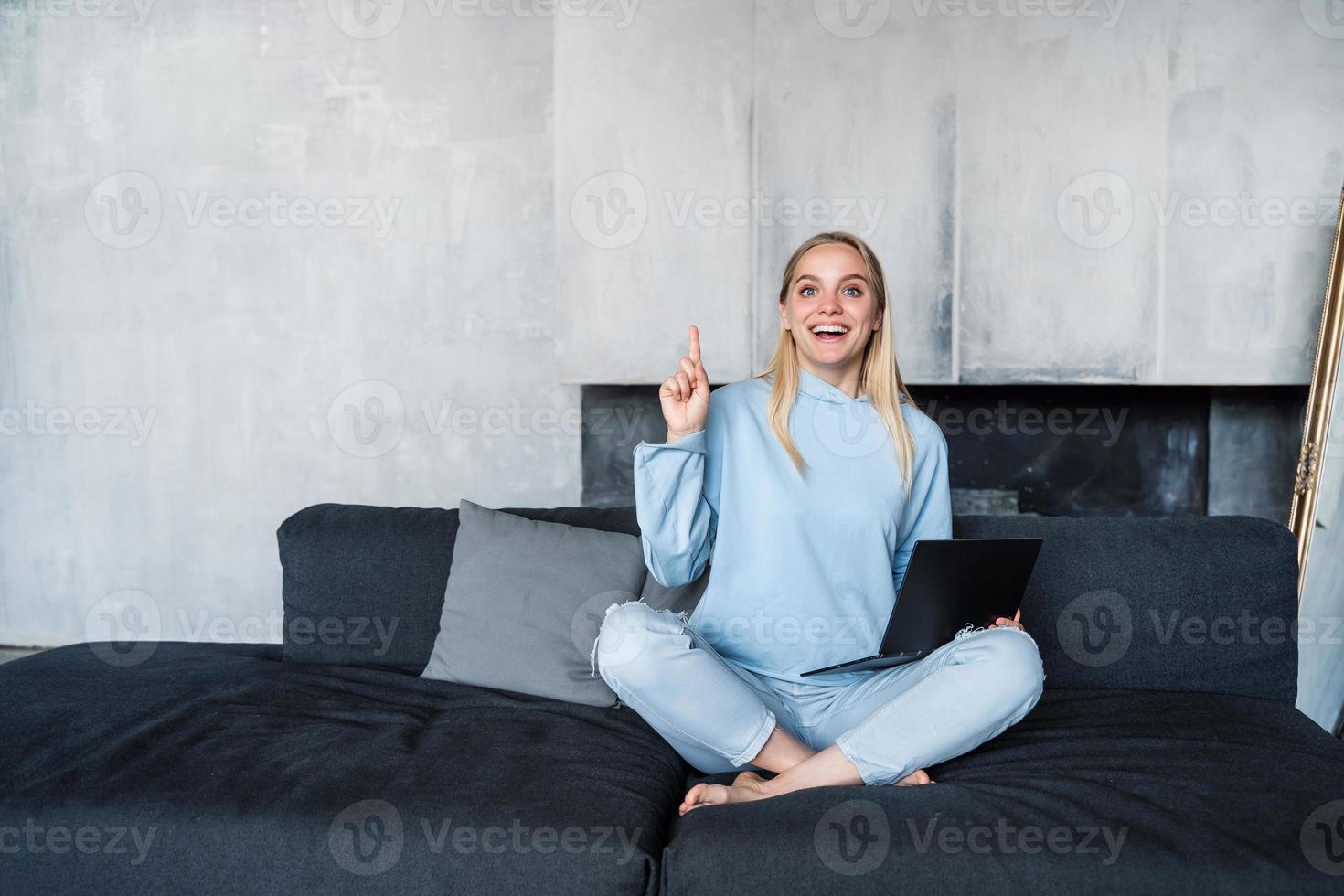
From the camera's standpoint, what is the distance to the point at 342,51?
3895 millimetres

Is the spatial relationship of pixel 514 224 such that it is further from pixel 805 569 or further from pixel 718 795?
pixel 718 795

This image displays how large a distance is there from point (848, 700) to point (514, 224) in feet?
8.25

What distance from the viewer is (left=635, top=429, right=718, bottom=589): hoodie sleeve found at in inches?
75.8

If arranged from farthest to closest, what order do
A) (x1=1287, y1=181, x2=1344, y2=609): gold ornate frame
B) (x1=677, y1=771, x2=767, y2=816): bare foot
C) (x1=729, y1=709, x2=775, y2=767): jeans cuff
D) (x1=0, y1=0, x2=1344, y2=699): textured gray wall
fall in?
(x1=0, y1=0, x2=1344, y2=699): textured gray wall, (x1=1287, y1=181, x2=1344, y2=609): gold ornate frame, (x1=729, y1=709, x2=775, y2=767): jeans cuff, (x1=677, y1=771, x2=767, y2=816): bare foot

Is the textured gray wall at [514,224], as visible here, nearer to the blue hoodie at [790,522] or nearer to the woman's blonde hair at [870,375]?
the woman's blonde hair at [870,375]

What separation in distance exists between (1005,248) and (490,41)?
78.4 inches

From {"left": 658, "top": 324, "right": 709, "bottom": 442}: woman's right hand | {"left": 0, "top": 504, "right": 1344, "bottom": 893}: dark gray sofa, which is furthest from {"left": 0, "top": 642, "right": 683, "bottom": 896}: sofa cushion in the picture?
{"left": 658, "top": 324, "right": 709, "bottom": 442}: woman's right hand

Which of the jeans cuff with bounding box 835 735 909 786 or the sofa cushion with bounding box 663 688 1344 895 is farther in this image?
the jeans cuff with bounding box 835 735 909 786

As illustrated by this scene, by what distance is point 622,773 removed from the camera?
1.71 metres

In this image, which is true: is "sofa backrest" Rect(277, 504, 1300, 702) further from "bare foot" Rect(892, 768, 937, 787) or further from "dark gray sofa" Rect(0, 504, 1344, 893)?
"bare foot" Rect(892, 768, 937, 787)

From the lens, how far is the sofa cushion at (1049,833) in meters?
1.43

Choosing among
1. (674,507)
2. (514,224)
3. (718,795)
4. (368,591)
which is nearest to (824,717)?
(718,795)

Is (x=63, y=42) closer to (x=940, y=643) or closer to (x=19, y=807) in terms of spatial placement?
(x=19, y=807)

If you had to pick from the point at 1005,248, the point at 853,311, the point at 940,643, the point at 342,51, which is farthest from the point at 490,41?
the point at 940,643
